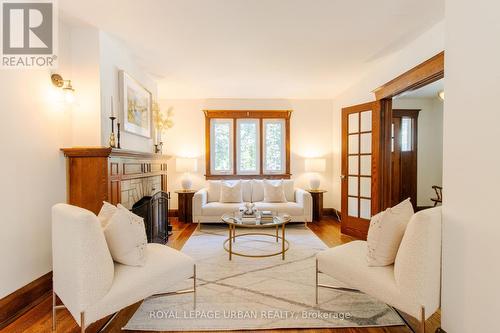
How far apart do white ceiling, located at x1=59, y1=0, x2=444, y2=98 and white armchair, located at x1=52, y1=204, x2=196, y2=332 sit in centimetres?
191

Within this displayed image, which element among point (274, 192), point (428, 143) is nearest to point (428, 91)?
point (428, 143)

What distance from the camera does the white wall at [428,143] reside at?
5.44m

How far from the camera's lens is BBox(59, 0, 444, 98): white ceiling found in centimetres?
224

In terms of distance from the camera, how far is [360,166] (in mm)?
3928

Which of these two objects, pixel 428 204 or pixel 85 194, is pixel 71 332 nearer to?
pixel 85 194

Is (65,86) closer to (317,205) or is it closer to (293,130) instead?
(293,130)

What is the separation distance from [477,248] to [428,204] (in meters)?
5.03

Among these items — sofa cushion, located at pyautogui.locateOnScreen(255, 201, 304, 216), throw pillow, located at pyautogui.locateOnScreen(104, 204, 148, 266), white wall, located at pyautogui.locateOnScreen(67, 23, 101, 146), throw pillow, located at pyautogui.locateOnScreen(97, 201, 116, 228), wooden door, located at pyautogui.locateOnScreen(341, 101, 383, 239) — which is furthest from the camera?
sofa cushion, located at pyautogui.locateOnScreen(255, 201, 304, 216)

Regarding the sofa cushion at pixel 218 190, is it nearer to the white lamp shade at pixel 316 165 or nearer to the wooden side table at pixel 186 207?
the wooden side table at pixel 186 207

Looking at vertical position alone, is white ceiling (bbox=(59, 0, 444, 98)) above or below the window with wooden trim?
above

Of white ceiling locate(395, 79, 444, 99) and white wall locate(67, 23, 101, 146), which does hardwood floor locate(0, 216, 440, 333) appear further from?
white ceiling locate(395, 79, 444, 99)

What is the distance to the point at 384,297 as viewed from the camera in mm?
1619

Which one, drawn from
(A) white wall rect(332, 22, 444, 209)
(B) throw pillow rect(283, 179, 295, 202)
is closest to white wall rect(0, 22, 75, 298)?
(B) throw pillow rect(283, 179, 295, 202)

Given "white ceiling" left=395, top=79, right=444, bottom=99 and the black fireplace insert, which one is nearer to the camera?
the black fireplace insert
